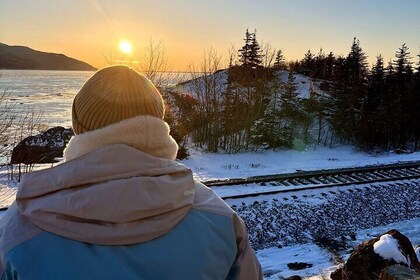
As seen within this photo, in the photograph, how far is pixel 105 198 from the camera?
1370mm

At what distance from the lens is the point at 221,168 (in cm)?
1720

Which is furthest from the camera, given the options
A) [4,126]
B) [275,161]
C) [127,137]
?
[275,161]

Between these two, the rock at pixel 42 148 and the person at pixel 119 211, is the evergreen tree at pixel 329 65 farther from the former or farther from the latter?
the person at pixel 119 211

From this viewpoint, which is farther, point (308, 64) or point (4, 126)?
point (308, 64)

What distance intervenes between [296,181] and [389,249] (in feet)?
21.3

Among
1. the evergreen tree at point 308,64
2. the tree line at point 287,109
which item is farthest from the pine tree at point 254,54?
the evergreen tree at point 308,64

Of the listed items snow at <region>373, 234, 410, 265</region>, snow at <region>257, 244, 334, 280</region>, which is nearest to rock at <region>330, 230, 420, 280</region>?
snow at <region>373, 234, 410, 265</region>

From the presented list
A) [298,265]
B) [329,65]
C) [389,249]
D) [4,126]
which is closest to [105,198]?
[389,249]

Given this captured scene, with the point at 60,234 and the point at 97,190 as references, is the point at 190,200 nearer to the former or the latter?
the point at 97,190

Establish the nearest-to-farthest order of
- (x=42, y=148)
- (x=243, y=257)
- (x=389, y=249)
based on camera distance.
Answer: (x=243, y=257), (x=389, y=249), (x=42, y=148)

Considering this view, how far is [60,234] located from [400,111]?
107ft

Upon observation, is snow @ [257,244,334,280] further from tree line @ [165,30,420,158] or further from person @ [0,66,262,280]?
tree line @ [165,30,420,158]

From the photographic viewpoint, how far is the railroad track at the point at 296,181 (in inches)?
421

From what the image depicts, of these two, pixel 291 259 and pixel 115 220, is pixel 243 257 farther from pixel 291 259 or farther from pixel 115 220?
pixel 291 259
